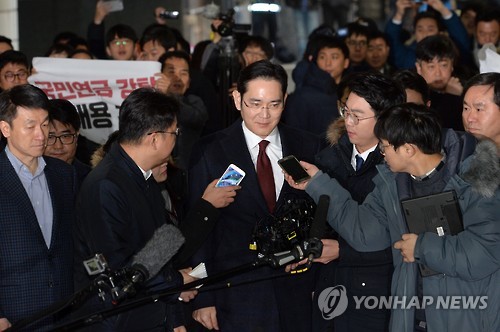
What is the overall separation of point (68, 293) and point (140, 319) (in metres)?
0.52

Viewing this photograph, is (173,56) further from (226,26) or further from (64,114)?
(64,114)

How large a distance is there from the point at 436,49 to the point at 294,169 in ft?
9.57

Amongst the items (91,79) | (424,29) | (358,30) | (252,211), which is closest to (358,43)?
(358,30)

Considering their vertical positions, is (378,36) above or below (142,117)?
above

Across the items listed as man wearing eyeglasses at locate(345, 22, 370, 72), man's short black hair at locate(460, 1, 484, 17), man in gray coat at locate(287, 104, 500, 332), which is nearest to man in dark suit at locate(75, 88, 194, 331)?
man in gray coat at locate(287, 104, 500, 332)

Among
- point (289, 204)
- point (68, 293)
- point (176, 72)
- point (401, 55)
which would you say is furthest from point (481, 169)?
point (401, 55)

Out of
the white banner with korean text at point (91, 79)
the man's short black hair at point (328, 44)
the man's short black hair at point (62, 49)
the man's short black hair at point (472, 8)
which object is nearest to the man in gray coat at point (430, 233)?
the white banner with korean text at point (91, 79)

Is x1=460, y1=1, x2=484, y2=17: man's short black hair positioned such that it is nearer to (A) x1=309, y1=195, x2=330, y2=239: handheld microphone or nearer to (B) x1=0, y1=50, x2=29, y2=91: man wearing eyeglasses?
(B) x1=0, y1=50, x2=29, y2=91: man wearing eyeglasses

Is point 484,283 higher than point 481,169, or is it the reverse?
point 481,169

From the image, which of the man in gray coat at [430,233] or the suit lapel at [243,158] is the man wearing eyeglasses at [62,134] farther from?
the man in gray coat at [430,233]

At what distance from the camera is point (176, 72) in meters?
7.34

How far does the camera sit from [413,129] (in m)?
3.75

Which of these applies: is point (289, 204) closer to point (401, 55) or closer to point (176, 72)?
point (176, 72)

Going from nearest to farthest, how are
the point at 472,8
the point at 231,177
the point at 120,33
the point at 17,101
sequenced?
the point at 17,101
the point at 231,177
the point at 120,33
the point at 472,8
